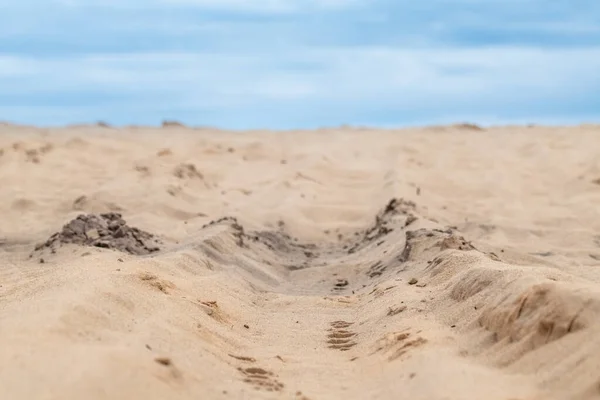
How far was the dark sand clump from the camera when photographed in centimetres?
597

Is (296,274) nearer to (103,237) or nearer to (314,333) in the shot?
(103,237)

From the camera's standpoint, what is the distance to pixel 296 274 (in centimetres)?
630

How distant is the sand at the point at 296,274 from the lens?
2740 mm

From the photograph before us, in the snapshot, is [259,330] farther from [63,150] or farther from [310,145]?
[310,145]

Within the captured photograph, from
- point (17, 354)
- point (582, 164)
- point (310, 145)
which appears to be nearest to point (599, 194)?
point (582, 164)

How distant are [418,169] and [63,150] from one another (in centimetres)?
500

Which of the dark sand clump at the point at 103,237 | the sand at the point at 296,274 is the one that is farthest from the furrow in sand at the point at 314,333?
the dark sand clump at the point at 103,237

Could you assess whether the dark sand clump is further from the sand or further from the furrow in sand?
the furrow in sand

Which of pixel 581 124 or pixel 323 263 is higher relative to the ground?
pixel 581 124

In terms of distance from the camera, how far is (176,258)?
17.1 feet

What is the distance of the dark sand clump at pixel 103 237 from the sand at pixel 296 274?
20mm

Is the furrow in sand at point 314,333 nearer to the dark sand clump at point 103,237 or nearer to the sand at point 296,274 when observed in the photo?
the sand at point 296,274

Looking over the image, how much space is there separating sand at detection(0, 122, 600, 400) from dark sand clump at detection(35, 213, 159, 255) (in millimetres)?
20

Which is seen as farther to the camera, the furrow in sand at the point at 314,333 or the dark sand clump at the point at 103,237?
the dark sand clump at the point at 103,237
